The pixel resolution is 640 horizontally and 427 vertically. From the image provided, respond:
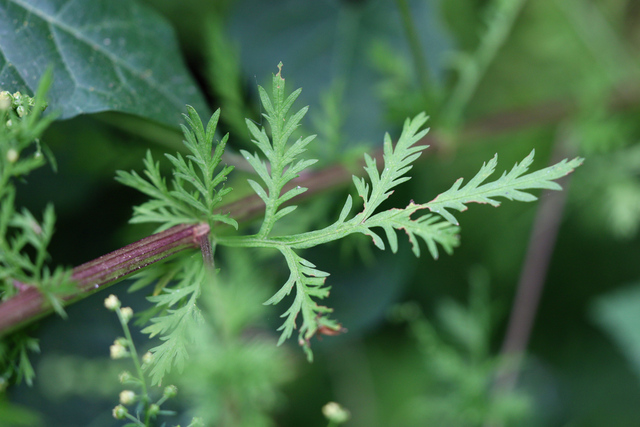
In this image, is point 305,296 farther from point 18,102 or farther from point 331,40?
point 331,40

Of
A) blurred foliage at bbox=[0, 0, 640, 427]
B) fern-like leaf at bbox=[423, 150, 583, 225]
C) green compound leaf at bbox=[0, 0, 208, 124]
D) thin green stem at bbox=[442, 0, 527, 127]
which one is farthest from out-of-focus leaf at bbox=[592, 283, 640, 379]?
green compound leaf at bbox=[0, 0, 208, 124]

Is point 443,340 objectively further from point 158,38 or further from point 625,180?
point 158,38

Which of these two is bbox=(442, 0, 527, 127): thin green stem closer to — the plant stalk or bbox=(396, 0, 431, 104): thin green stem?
bbox=(396, 0, 431, 104): thin green stem

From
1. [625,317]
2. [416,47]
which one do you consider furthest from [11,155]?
[625,317]

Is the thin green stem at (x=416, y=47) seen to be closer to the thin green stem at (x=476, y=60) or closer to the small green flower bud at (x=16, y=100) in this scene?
the thin green stem at (x=476, y=60)

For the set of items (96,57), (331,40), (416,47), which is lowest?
(96,57)

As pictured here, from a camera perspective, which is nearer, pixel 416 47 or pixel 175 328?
pixel 175 328
